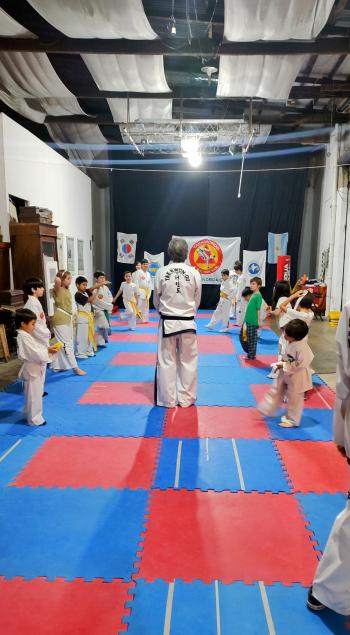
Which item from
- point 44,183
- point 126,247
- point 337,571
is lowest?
point 337,571

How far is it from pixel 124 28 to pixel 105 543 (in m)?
5.14

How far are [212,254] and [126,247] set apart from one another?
2.51 m

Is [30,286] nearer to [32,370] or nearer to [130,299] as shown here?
[32,370]

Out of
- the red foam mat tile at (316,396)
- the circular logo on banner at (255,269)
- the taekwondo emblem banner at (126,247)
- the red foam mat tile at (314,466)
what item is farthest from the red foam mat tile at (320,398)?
the taekwondo emblem banner at (126,247)

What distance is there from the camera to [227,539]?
2.35 meters

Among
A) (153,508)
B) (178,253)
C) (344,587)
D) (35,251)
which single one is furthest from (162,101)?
(344,587)

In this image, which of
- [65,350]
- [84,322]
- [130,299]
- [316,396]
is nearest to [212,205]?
[130,299]

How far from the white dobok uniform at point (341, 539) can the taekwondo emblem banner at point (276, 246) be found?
10683 mm

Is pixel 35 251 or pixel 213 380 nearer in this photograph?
pixel 213 380

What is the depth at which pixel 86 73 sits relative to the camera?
24.7 feet

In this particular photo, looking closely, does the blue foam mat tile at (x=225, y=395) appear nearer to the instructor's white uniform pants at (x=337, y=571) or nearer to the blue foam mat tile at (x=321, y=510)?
the blue foam mat tile at (x=321, y=510)

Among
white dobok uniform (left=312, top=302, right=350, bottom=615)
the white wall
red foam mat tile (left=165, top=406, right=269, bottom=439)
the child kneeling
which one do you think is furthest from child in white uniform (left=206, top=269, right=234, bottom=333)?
white dobok uniform (left=312, top=302, right=350, bottom=615)

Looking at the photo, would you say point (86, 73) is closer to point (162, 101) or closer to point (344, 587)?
point (162, 101)

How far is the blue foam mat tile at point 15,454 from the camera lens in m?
3.02
